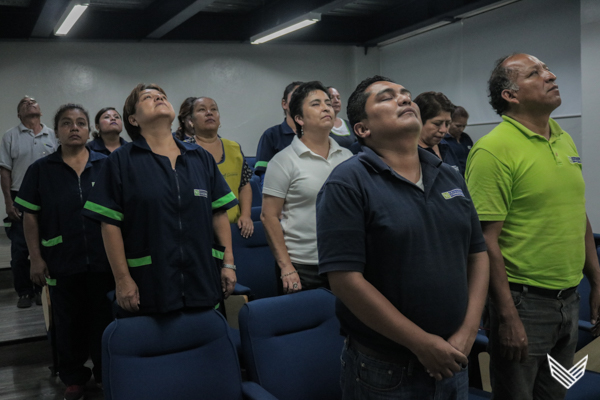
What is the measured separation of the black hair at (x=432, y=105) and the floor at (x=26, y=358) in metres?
1.98

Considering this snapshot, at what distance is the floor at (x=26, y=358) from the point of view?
250 centimetres

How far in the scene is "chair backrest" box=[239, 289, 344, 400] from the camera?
1661 mm

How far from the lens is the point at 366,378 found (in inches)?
44.3

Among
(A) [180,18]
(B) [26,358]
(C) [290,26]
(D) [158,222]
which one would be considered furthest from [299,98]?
(A) [180,18]

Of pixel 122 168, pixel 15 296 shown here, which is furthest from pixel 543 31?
pixel 15 296

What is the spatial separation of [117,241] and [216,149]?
1242mm

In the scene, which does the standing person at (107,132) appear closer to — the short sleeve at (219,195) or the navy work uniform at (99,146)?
the navy work uniform at (99,146)

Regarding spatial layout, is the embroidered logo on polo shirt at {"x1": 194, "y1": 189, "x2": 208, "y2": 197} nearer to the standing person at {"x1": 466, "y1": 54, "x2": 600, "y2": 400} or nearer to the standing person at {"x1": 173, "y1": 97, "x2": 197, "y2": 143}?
the standing person at {"x1": 466, "y1": 54, "x2": 600, "y2": 400}

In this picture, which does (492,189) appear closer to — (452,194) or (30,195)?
(452,194)

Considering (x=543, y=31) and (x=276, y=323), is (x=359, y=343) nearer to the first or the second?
(x=276, y=323)

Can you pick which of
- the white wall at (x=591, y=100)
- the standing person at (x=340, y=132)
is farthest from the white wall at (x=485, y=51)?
the standing person at (x=340, y=132)

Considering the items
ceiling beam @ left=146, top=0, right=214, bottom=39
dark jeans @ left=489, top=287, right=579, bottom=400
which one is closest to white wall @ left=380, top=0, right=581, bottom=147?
ceiling beam @ left=146, top=0, right=214, bottom=39

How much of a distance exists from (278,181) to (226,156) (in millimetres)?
1000

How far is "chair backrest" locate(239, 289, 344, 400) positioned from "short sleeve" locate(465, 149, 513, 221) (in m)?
0.64
